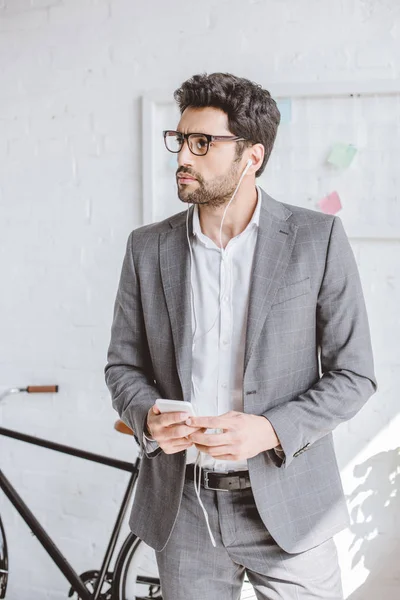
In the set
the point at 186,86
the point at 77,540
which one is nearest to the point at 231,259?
the point at 186,86

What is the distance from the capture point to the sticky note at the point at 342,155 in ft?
6.72

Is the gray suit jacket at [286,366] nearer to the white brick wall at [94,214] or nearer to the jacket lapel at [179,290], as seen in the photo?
the jacket lapel at [179,290]

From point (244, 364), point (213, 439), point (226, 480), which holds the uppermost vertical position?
point (244, 364)

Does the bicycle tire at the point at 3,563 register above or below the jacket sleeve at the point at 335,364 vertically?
below

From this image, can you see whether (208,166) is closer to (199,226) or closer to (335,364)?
(199,226)

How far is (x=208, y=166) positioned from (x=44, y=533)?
1465 mm

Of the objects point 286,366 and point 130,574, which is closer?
point 286,366

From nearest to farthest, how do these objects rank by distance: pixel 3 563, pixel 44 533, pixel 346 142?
pixel 346 142, pixel 44 533, pixel 3 563

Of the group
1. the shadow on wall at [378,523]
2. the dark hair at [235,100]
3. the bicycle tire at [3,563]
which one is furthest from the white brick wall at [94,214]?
the dark hair at [235,100]

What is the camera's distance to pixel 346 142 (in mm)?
2049

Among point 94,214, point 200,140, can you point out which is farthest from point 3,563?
point 200,140

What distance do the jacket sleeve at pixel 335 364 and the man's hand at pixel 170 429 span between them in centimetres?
17

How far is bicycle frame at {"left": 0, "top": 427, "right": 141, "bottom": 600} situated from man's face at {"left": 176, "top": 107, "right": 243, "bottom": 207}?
0.98m

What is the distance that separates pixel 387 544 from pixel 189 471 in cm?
Result: 99
